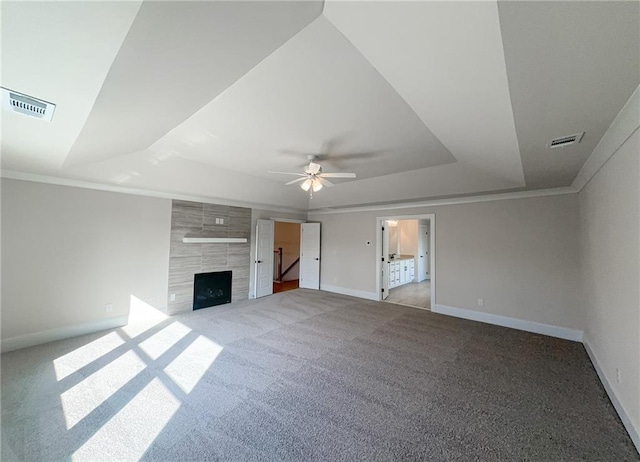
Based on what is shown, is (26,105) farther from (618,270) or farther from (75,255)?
(618,270)

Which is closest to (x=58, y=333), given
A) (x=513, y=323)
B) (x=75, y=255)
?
(x=75, y=255)

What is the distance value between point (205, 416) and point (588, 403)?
11.9 ft

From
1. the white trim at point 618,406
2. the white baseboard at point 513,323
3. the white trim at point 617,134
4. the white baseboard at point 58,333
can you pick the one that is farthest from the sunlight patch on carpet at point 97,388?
the white baseboard at point 513,323

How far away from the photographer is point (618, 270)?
2205mm

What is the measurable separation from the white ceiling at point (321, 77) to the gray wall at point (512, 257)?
1182 mm

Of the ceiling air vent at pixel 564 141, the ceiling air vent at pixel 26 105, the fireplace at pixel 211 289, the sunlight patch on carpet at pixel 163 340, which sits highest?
the ceiling air vent at pixel 564 141

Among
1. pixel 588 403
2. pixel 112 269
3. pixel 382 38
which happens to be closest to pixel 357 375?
pixel 588 403

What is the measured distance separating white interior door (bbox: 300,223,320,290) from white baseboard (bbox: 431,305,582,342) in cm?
338

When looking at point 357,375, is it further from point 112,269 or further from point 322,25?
point 112,269

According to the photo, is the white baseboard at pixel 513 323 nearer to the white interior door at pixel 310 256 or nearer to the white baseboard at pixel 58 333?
the white interior door at pixel 310 256

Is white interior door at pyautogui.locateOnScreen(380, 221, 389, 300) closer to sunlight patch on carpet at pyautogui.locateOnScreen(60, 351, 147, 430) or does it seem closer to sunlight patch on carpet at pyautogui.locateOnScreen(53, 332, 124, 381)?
sunlight patch on carpet at pyautogui.locateOnScreen(60, 351, 147, 430)

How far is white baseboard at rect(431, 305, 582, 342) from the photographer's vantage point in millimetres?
3848

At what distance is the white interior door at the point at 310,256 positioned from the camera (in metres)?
7.29

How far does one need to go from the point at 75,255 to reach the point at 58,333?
1.17 m
